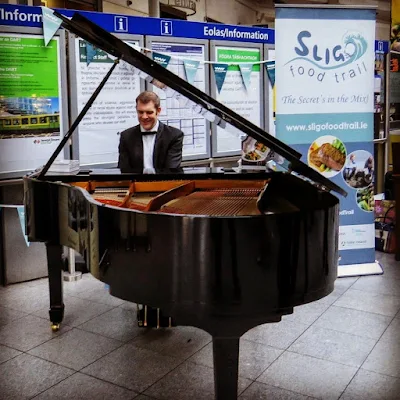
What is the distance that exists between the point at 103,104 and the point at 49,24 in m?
0.82

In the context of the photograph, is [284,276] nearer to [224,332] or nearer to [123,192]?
[224,332]

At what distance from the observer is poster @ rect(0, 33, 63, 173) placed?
14.3 ft

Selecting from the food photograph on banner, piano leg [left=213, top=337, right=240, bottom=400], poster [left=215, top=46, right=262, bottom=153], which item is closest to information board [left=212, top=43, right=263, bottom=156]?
poster [left=215, top=46, right=262, bottom=153]

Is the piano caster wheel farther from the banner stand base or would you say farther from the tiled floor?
the banner stand base

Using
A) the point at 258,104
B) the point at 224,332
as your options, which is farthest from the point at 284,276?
the point at 258,104

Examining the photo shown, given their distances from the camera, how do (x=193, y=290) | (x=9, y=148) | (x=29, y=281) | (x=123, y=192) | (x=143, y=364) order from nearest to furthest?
1. (x=193, y=290)
2. (x=143, y=364)
3. (x=123, y=192)
4. (x=9, y=148)
5. (x=29, y=281)

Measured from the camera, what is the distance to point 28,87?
4453 mm

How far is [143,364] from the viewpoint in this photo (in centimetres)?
312

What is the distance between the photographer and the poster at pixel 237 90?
5762 millimetres

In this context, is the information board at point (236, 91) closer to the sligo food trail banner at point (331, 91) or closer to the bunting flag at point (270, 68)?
the bunting flag at point (270, 68)

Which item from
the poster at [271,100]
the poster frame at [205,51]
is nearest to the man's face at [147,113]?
the poster frame at [205,51]

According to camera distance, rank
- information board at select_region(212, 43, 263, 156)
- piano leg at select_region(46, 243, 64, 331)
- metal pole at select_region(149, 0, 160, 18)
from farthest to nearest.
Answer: metal pole at select_region(149, 0, 160, 18), information board at select_region(212, 43, 263, 156), piano leg at select_region(46, 243, 64, 331)

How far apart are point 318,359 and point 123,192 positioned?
1.47 metres

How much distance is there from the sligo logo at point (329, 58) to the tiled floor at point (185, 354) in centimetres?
169
